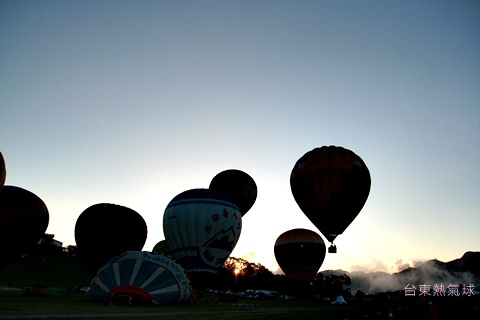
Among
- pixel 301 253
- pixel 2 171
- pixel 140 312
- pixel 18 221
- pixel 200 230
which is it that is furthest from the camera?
pixel 301 253

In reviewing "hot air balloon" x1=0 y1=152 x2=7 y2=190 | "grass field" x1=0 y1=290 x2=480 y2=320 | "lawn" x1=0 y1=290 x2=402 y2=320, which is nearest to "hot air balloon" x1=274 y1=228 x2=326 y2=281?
"lawn" x1=0 y1=290 x2=402 y2=320

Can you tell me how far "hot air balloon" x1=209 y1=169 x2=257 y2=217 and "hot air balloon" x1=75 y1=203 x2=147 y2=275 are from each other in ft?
51.7

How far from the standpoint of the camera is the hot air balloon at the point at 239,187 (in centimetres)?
5238

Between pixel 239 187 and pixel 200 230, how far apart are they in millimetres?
22447

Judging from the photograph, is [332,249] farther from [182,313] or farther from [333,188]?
[182,313]

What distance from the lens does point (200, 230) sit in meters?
30.5

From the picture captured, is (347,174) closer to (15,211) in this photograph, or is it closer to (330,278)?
(15,211)

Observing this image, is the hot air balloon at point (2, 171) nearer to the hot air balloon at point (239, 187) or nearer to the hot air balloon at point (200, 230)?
the hot air balloon at point (200, 230)

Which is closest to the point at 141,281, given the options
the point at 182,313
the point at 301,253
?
the point at 182,313

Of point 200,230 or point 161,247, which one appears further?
point 161,247

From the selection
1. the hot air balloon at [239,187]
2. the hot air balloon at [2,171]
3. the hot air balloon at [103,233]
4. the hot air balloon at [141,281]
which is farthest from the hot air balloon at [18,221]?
the hot air balloon at [239,187]

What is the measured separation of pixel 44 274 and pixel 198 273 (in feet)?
186

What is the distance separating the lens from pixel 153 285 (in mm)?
23344

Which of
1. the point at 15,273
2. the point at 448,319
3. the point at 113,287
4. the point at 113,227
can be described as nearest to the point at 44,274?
the point at 15,273
